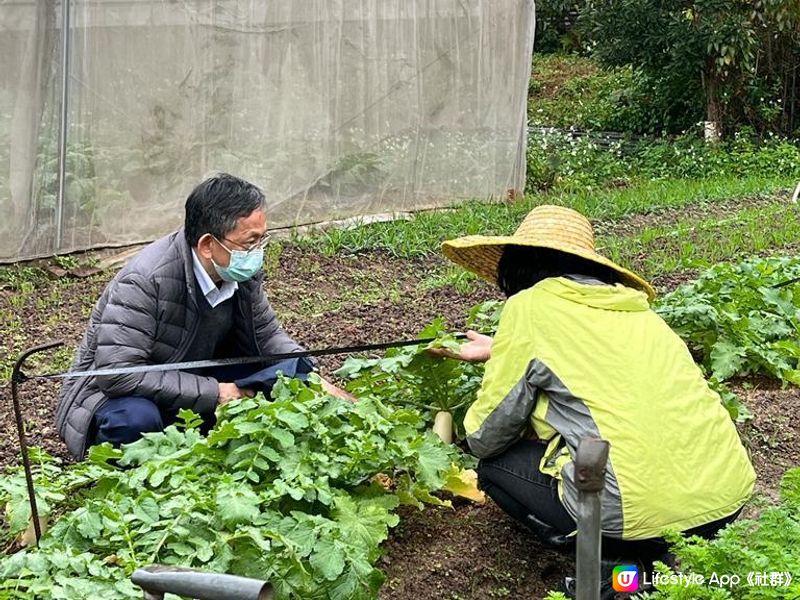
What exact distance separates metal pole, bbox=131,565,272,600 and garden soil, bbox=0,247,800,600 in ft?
4.78

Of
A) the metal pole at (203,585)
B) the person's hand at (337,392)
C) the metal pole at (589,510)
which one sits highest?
the metal pole at (589,510)

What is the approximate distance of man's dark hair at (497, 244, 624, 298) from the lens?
3477 millimetres

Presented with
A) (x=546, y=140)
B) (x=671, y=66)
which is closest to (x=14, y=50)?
(x=546, y=140)

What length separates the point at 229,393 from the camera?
13.4ft

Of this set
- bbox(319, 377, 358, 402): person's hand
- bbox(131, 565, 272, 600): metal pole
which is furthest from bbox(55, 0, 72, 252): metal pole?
bbox(131, 565, 272, 600): metal pole

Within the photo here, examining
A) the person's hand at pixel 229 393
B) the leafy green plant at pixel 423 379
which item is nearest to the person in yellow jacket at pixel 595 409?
the leafy green plant at pixel 423 379

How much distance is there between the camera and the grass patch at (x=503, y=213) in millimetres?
8391

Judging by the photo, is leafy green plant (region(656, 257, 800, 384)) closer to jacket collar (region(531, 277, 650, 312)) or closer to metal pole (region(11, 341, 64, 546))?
jacket collar (region(531, 277, 650, 312))

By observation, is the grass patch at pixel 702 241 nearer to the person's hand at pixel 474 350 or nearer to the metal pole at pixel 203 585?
the person's hand at pixel 474 350

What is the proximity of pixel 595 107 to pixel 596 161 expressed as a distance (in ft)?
11.2

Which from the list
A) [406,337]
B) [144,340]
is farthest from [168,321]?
[406,337]

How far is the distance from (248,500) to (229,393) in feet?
3.82

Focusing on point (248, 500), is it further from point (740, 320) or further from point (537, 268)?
point (740, 320)

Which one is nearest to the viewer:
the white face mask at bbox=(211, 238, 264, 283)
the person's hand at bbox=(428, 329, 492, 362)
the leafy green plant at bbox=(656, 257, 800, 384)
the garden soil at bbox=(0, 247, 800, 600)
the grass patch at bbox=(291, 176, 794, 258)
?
the garden soil at bbox=(0, 247, 800, 600)
